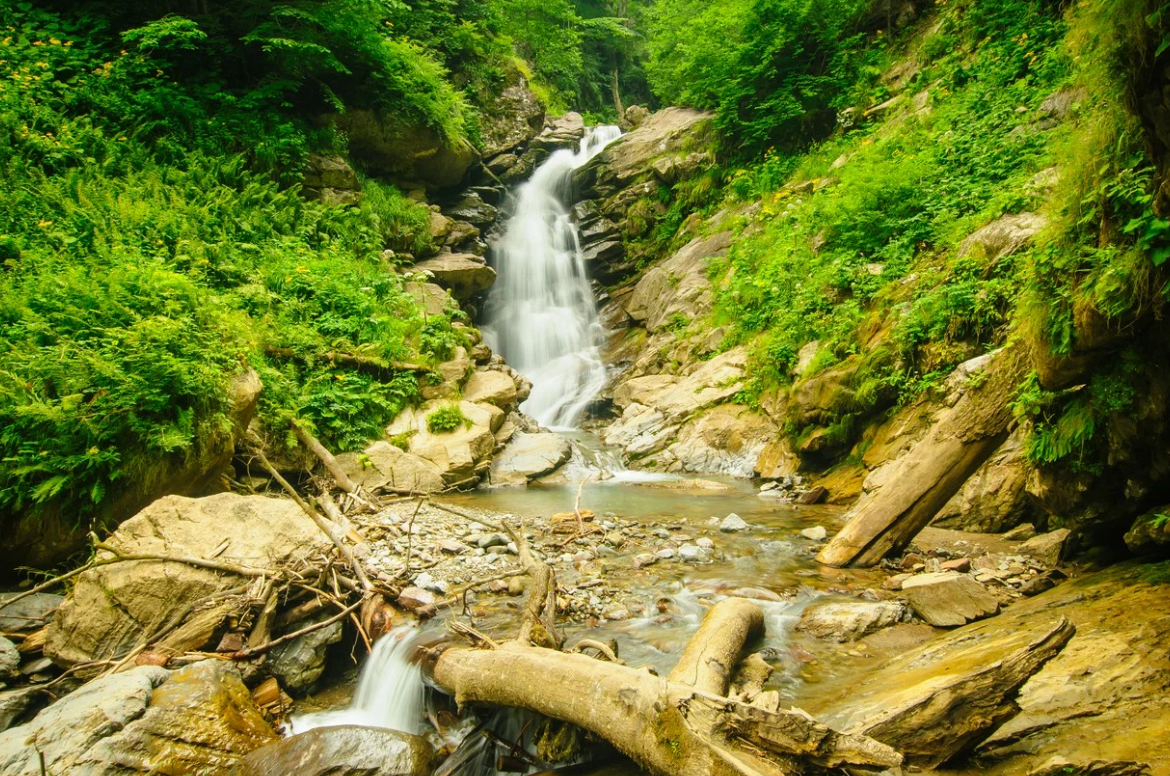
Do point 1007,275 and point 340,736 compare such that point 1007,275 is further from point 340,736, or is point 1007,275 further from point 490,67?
point 490,67

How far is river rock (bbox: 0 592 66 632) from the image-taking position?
14.0ft

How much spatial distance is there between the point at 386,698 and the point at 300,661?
0.71 metres

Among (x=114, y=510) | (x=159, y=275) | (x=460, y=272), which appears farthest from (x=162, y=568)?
(x=460, y=272)

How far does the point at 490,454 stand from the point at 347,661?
19.2 ft

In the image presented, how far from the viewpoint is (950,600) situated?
13.3 ft

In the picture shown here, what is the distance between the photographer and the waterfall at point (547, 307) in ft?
52.5

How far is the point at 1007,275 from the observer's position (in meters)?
6.82

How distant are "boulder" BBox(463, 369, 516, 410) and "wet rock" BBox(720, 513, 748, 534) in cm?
573

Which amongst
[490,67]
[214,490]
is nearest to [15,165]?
[214,490]

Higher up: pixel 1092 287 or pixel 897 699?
pixel 1092 287

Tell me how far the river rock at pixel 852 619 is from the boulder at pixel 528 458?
248 inches

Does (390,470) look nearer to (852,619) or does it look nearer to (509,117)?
(852,619)

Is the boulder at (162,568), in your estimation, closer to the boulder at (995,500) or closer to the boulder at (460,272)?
the boulder at (995,500)

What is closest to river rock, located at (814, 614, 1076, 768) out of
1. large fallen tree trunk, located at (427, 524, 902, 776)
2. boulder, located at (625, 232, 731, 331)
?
large fallen tree trunk, located at (427, 524, 902, 776)
